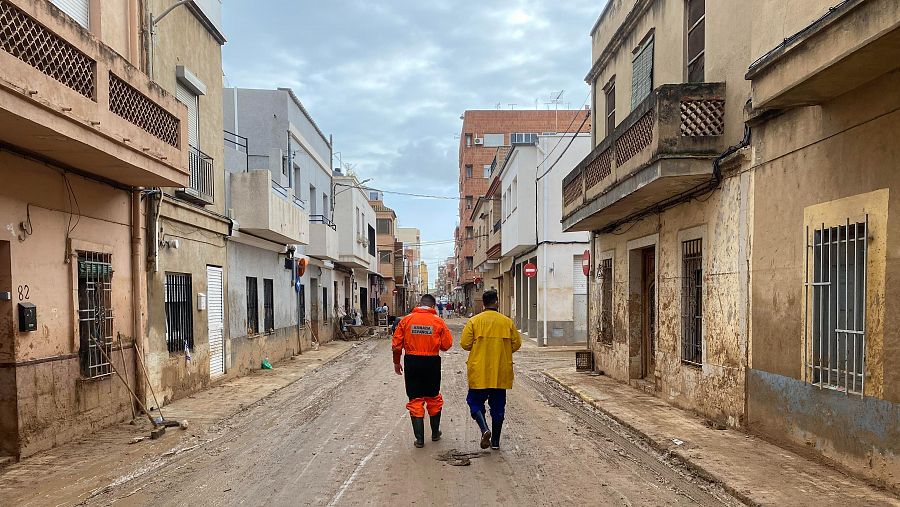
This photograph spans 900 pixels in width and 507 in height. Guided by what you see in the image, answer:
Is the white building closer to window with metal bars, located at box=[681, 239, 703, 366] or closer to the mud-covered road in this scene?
window with metal bars, located at box=[681, 239, 703, 366]

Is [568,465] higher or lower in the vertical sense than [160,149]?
lower

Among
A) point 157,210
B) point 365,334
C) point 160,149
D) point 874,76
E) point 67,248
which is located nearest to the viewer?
point 874,76

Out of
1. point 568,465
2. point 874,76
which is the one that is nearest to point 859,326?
point 874,76

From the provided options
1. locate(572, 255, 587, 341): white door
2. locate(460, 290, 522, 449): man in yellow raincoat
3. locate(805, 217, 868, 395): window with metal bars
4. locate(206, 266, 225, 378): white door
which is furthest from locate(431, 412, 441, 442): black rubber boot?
locate(572, 255, 587, 341): white door

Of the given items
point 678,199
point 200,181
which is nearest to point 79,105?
point 200,181

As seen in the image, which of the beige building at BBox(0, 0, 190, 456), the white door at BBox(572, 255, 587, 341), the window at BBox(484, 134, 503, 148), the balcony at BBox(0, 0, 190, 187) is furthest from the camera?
the window at BBox(484, 134, 503, 148)

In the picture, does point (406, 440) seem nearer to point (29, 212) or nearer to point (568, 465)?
point (568, 465)

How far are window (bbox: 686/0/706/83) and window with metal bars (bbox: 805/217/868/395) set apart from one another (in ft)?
12.9

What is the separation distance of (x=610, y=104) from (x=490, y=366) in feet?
29.3

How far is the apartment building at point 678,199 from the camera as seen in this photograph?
7.53m

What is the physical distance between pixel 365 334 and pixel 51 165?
882 inches

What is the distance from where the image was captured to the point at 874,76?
495 centimetres

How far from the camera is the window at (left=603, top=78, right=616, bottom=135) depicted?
13023mm

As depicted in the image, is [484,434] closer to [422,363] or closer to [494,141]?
[422,363]
